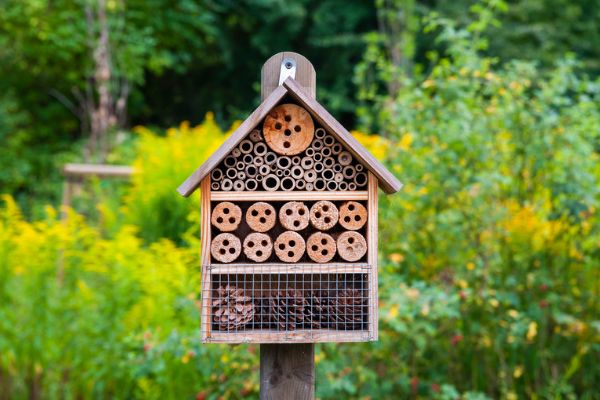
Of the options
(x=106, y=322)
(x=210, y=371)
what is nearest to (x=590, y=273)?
(x=210, y=371)

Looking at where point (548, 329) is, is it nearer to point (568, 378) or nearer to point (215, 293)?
point (568, 378)

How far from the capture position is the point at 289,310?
217 centimetres

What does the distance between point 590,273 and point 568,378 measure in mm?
583

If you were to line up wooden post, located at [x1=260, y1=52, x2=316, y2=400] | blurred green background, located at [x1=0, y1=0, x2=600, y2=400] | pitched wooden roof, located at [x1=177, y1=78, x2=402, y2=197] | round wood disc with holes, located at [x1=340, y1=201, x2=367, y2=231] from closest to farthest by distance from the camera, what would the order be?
pitched wooden roof, located at [x1=177, y1=78, x2=402, y2=197] < round wood disc with holes, located at [x1=340, y1=201, x2=367, y2=231] < wooden post, located at [x1=260, y1=52, x2=316, y2=400] < blurred green background, located at [x1=0, y1=0, x2=600, y2=400]

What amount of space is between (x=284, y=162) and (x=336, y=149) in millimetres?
153

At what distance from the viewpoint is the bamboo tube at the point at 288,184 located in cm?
218

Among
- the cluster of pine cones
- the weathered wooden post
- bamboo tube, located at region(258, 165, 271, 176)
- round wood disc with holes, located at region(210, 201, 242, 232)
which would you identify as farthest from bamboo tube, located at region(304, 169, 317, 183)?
the cluster of pine cones

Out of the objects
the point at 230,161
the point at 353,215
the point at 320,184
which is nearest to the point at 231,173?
the point at 230,161

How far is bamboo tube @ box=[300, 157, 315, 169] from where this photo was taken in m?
2.19

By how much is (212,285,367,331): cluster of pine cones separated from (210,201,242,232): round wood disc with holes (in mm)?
169

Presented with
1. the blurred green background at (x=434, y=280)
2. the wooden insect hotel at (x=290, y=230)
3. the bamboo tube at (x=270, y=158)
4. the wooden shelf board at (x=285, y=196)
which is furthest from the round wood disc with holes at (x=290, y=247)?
the blurred green background at (x=434, y=280)

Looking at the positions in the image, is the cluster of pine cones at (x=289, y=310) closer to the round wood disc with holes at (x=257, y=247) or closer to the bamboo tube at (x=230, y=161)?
the round wood disc with holes at (x=257, y=247)

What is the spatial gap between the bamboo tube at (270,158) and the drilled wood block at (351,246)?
0.29m

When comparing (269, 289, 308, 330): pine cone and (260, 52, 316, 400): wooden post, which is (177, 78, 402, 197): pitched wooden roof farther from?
(269, 289, 308, 330): pine cone
